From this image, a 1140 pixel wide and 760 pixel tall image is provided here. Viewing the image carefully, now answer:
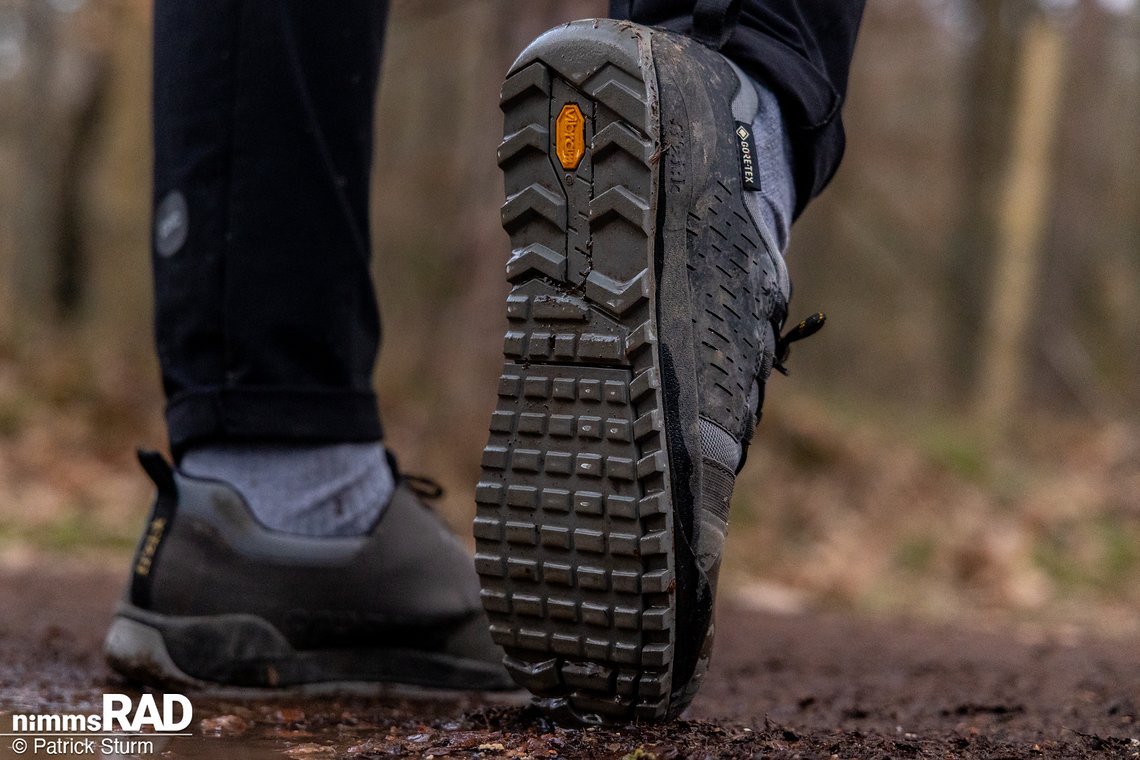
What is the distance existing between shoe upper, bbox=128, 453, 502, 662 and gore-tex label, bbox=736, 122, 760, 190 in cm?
64

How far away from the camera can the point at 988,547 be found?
3.79 metres

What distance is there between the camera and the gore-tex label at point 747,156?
1110 mm

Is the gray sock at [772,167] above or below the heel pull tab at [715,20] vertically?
below

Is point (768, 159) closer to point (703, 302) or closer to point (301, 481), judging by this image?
point (703, 302)

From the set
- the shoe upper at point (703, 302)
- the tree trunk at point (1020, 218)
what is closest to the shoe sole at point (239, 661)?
the shoe upper at point (703, 302)

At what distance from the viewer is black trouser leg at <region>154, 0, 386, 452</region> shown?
1.33 m

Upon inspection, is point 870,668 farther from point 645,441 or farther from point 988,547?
point 988,547

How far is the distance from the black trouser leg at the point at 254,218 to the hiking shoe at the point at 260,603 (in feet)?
0.35

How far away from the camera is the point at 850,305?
13.0 meters

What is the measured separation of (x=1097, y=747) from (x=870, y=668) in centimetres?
90

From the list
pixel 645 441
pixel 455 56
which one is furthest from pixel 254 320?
pixel 455 56

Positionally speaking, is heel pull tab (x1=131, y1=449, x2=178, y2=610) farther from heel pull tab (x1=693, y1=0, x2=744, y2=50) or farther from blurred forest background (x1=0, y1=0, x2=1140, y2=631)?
blurred forest background (x1=0, y1=0, x2=1140, y2=631)

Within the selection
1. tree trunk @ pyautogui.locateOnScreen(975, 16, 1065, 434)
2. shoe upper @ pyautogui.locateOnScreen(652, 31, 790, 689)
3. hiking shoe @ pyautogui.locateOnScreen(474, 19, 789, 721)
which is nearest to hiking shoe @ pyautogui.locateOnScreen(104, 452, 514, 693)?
hiking shoe @ pyautogui.locateOnScreen(474, 19, 789, 721)

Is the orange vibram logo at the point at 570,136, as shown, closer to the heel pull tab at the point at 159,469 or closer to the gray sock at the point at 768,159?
the gray sock at the point at 768,159
